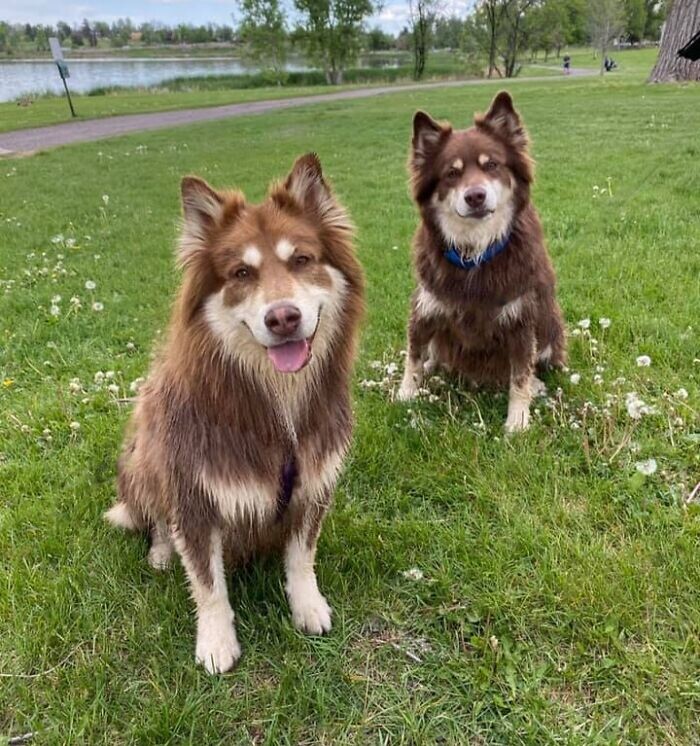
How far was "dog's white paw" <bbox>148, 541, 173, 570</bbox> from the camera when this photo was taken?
9.20 feet

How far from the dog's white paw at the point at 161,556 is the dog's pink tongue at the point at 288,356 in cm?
121

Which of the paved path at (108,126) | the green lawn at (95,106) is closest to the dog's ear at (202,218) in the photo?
the paved path at (108,126)

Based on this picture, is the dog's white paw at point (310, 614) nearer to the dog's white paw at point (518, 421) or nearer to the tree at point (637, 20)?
the dog's white paw at point (518, 421)

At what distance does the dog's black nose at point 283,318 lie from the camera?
81.0 inches

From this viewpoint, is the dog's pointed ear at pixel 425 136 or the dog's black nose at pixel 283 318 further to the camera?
the dog's pointed ear at pixel 425 136

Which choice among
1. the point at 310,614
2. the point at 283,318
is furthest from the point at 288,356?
A: the point at 310,614

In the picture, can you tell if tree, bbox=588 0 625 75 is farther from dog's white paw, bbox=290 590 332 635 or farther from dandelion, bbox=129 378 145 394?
dog's white paw, bbox=290 590 332 635

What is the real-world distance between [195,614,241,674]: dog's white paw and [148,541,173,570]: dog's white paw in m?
0.44

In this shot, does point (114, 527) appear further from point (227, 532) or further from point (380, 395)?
point (380, 395)

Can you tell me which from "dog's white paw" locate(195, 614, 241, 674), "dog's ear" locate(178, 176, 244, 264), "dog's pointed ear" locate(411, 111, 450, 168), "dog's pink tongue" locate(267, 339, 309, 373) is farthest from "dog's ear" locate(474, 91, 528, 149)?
"dog's white paw" locate(195, 614, 241, 674)

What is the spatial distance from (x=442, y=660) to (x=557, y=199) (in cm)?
737

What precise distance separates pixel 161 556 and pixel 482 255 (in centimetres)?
250

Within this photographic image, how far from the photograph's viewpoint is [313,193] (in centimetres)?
241

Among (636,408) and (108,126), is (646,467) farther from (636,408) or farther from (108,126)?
(108,126)
